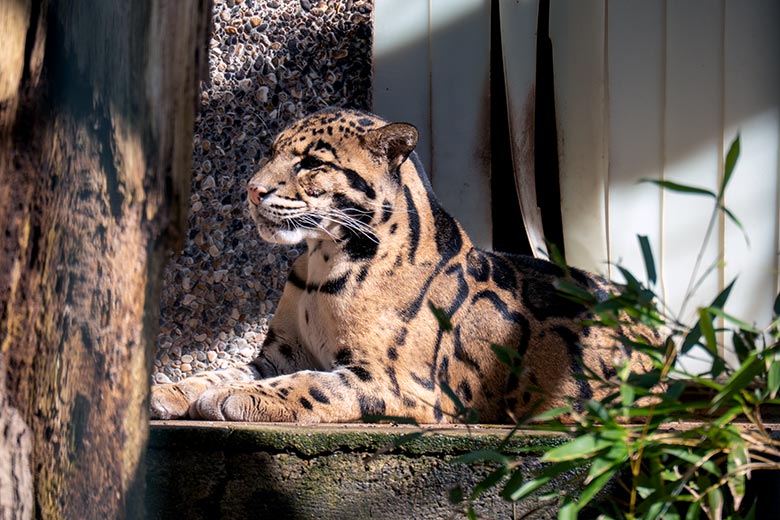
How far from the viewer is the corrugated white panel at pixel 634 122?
516 centimetres

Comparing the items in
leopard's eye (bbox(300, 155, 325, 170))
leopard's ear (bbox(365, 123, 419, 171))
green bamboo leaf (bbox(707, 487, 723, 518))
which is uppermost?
leopard's ear (bbox(365, 123, 419, 171))

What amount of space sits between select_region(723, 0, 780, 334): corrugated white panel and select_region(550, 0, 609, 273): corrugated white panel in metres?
0.62

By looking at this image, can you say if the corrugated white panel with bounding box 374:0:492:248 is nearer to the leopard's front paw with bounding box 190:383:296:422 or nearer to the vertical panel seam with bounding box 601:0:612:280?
the vertical panel seam with bounding box 601:0:612:280

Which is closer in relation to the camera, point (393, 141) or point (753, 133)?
point (393, 141)

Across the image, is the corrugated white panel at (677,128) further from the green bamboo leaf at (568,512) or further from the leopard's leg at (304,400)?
the green bamboo leaf at (568,512)

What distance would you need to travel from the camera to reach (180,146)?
2336 millimetres

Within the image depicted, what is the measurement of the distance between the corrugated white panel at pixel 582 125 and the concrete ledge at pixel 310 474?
2.15 metres

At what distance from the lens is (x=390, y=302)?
407 cm

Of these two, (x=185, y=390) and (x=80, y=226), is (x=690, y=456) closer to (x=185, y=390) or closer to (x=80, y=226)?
(x=80, y=226)

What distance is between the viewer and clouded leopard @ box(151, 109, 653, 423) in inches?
157

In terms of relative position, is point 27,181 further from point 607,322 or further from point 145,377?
point 607,322

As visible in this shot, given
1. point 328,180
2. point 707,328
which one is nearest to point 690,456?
point 707,328

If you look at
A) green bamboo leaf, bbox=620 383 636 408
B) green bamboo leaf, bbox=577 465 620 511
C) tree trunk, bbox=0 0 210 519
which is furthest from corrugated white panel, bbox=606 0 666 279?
tree trunk, bbox=0 0 210 519

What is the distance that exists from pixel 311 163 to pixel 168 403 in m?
1.10
